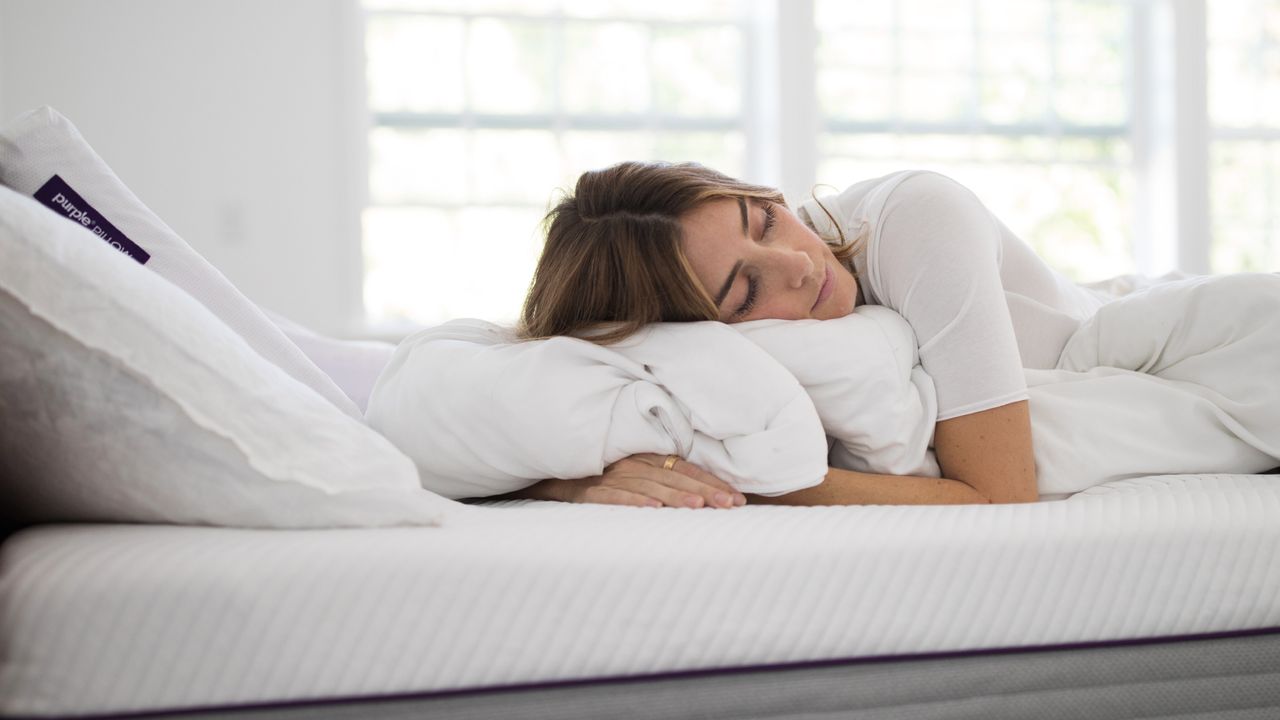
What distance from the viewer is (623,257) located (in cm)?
134

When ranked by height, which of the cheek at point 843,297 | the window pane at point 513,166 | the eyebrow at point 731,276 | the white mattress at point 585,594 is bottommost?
the white mattress at point 585,594

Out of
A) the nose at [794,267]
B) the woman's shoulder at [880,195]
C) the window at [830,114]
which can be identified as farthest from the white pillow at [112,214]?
the window at [830,114]

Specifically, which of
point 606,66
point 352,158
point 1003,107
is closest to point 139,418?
point 352,158

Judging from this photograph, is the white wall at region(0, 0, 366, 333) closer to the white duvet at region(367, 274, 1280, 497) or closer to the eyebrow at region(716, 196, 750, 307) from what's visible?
the white duvet at region(367, 274, 1280, 497)

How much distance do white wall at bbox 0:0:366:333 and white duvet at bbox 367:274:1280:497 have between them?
3239mm

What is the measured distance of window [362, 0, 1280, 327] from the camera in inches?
187

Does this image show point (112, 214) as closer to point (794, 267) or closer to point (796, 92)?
point (794, 267)

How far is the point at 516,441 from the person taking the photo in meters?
1.26

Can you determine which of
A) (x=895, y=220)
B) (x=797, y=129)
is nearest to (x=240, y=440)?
(x=895, y=220)

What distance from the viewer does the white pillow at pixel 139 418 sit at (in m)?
0.98

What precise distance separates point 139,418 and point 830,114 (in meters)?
4.58

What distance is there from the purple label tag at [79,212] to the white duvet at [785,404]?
1.31 ft

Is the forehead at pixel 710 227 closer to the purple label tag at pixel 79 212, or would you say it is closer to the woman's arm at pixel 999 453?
the woman's arm at pixel 999 453

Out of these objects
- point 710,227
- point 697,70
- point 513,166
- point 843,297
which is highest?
point 697,70
